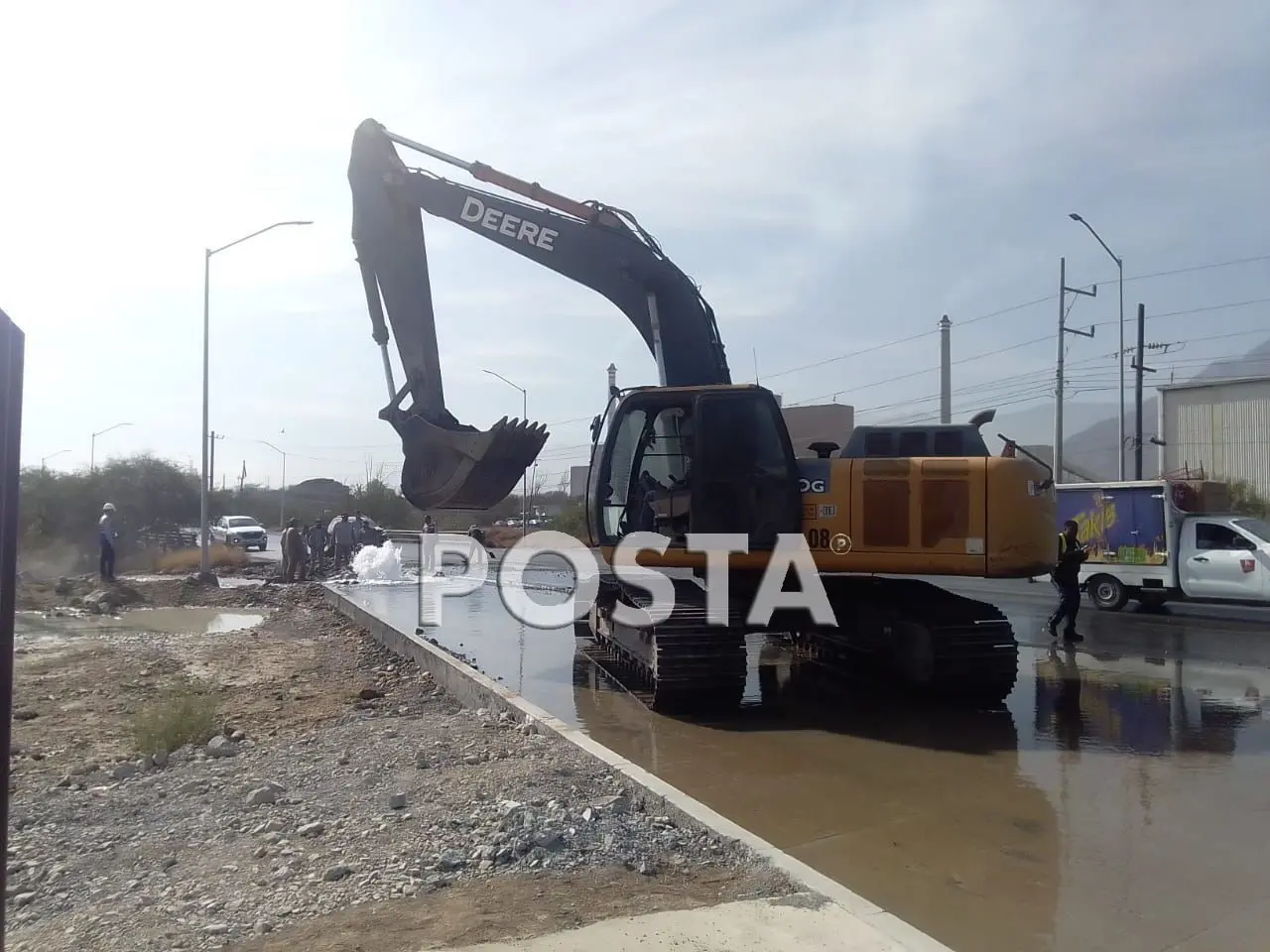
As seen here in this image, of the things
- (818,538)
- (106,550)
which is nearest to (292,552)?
(106,550)

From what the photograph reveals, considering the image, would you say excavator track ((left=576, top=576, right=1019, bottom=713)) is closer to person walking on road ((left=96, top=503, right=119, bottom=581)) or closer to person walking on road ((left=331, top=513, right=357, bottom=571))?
person walking on road ((left=96, top=503, right=119, bottom=581))

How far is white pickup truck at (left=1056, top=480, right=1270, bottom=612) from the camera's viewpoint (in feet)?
54.7

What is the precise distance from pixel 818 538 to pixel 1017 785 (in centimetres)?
298

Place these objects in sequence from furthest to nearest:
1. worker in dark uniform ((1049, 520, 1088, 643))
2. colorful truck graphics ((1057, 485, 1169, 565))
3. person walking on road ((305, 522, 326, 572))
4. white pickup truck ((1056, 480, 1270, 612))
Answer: person walking on road ((305, 522, 326, 572)) → colorful truck graphics ((1057, 485, 1169, 565)) → white pickup truck ((1056, 480, 1270, 612)) → worker in dark uniform ((1049, 520, 1088, 643))

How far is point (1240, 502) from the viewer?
1186 inches

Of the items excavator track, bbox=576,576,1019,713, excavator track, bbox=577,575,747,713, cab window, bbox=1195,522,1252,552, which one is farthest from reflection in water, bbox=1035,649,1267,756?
cab window, bbox=1195,522,1252,552

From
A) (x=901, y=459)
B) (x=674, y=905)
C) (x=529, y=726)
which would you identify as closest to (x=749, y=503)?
(x=901, y=459)

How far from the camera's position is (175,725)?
27.0 feet

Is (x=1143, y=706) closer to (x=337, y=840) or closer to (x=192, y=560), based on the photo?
(x=337, y=840)

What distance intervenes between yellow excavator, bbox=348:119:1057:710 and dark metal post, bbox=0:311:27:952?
680 centimetres

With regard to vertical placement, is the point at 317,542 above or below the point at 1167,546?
below

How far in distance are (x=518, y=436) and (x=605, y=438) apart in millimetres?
1038

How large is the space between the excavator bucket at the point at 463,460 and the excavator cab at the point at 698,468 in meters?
0.89

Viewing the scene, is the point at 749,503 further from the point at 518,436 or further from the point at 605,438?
the point at 518,436
